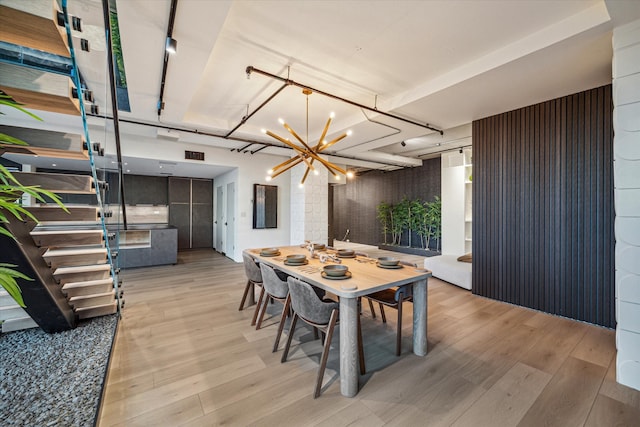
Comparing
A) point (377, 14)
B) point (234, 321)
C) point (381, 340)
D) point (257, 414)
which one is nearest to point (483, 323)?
point (381, 340)

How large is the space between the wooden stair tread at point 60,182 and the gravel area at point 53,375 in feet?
4.68

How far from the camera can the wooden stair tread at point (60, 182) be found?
1.87 meters

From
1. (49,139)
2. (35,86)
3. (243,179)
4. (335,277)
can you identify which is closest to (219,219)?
(243,179)

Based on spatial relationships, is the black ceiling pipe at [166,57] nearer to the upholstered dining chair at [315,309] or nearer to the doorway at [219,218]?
the upholstered dining chair at [315,309]

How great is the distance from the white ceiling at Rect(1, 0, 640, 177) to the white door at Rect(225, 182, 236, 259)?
2935mm

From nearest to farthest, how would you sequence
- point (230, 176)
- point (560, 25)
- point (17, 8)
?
point (17, 8) < point (560, 25) < point (230, 176)

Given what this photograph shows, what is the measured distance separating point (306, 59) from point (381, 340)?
3.13 meters

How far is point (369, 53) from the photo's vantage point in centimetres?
295

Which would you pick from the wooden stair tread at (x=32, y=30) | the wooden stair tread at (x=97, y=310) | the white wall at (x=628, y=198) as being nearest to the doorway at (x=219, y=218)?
the wooden stair tread at (x=97, y=310)

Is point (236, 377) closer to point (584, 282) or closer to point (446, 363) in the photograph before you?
point (446, 363)

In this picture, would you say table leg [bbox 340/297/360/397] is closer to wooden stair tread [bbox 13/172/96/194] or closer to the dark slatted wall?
wooden stair tread [bbox 13/172/96/194]

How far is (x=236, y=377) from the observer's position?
223cm

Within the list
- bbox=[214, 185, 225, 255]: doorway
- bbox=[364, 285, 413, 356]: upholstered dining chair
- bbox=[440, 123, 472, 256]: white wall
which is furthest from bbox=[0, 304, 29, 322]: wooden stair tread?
bbox=[440, 123, 472, 256]: white wall

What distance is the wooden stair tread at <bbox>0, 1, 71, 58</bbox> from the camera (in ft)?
3.89
